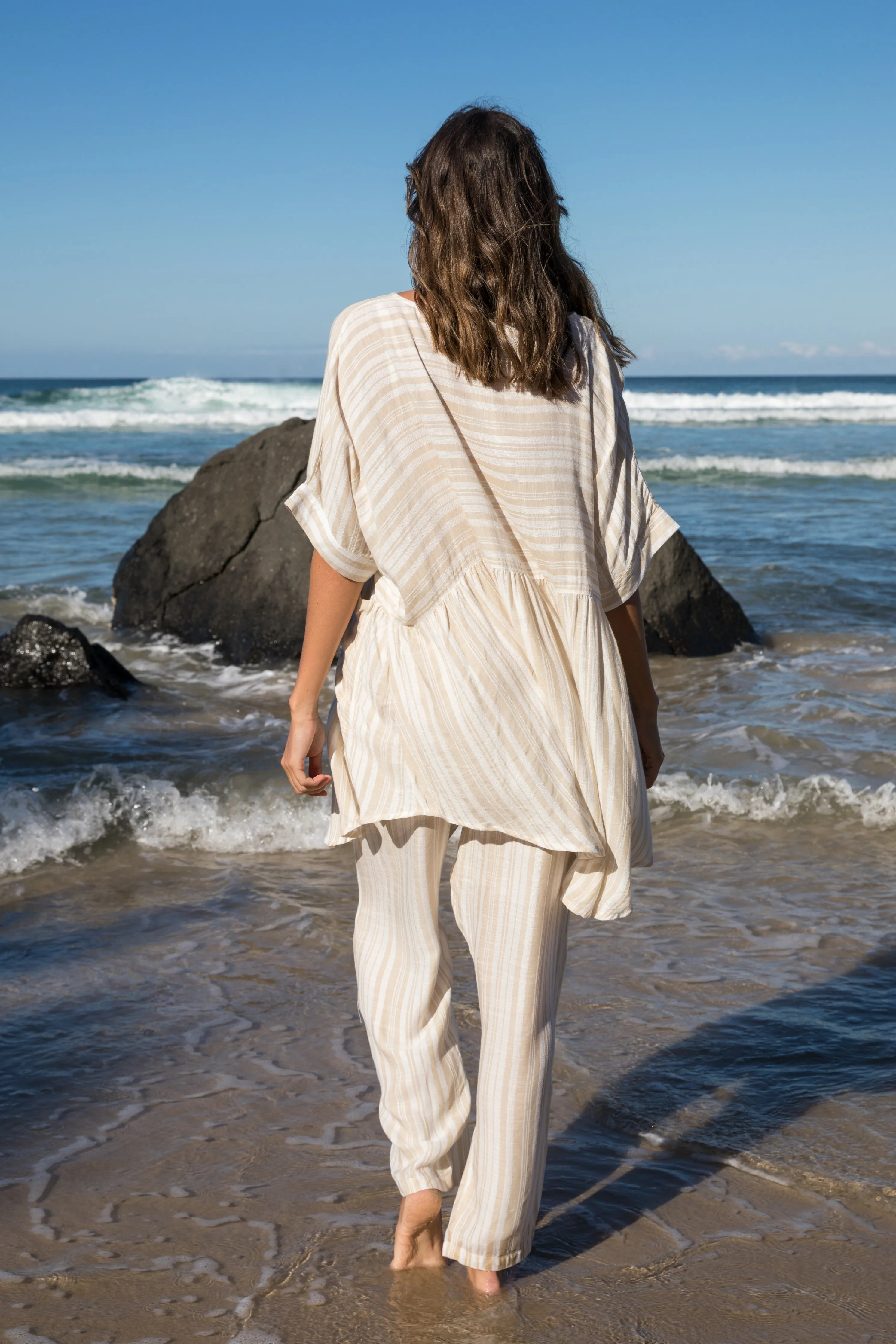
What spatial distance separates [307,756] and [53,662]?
5160 mm

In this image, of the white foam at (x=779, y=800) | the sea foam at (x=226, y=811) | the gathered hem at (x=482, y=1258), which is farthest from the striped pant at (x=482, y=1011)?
the white foam at (x=779, y=800)

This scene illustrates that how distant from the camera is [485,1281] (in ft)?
7.15

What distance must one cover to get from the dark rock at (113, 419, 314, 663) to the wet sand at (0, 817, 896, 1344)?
3.79 metres

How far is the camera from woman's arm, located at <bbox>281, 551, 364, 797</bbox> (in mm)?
2045

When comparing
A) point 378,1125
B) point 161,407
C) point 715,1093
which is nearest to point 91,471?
point 378,1125

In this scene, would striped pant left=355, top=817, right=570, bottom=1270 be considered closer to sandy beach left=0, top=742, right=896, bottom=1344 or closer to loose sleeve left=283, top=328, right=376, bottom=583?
sandy beach left=0, top=742, right=896, bottom=1344

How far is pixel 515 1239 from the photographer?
7.04 ft

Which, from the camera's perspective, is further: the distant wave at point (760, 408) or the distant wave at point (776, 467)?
the distant wave at point (760, 408)

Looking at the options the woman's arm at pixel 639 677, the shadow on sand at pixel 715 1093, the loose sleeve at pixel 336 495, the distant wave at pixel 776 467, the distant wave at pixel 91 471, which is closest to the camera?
the loose sleeve at pixel 336 495

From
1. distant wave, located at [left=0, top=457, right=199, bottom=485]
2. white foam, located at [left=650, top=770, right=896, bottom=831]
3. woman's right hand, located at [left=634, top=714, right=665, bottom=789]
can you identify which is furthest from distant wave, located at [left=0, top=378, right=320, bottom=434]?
woman's right hand, located at [left=634, top=714, right=665, bottom=789]

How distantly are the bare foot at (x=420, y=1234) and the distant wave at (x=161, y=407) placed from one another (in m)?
32.9

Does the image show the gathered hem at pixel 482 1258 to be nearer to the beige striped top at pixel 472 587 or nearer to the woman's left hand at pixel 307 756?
the beige striped top at pixel 472 587

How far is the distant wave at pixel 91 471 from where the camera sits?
797 inches

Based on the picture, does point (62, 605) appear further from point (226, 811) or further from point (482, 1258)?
point (482, 1258)
